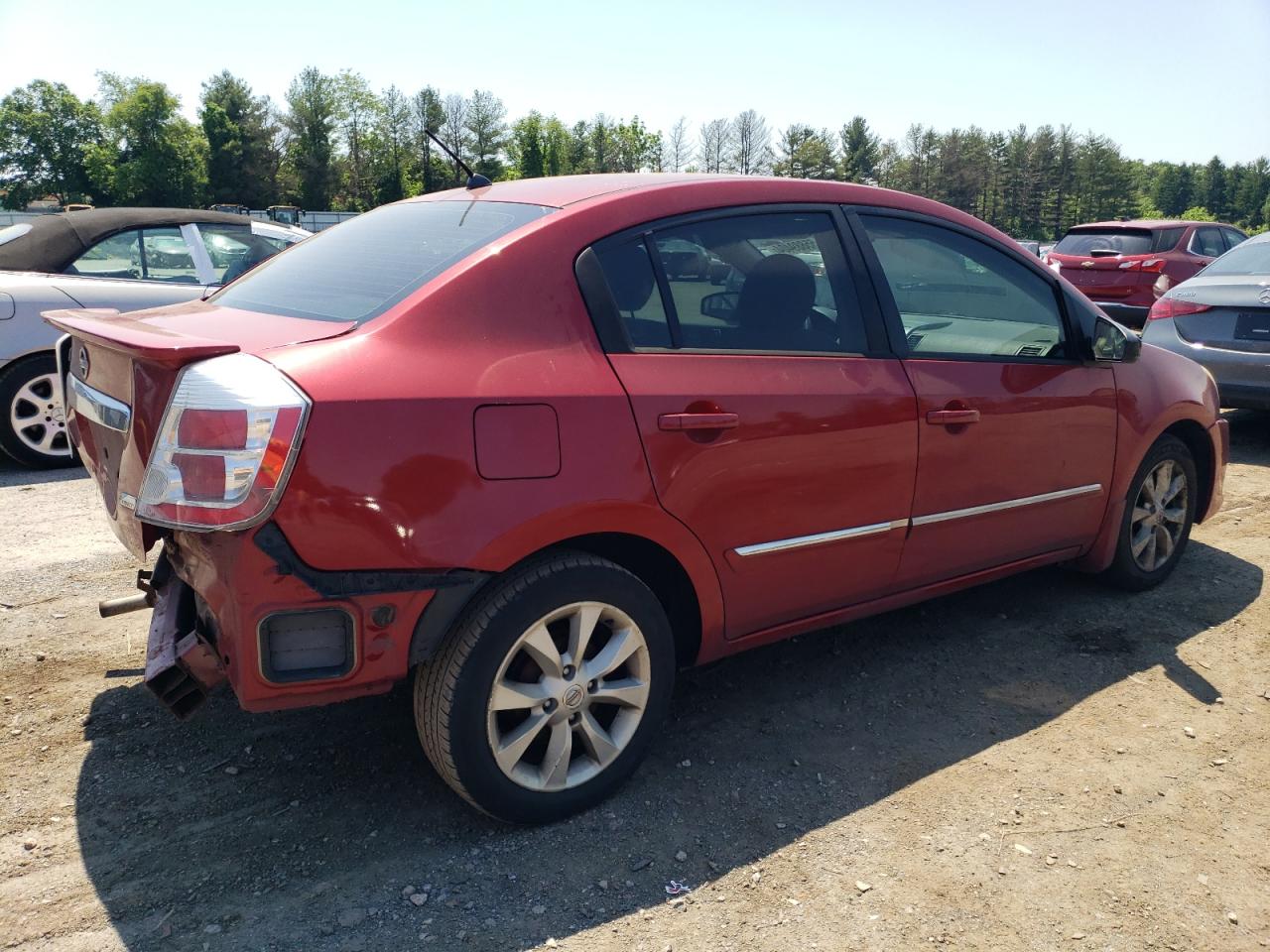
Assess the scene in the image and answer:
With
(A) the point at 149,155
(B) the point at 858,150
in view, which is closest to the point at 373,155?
(A) the point at 149,155

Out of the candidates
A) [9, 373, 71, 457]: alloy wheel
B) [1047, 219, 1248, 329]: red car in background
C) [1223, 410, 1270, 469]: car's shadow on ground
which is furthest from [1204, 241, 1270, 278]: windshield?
[9, 373, 71, 457]: alloy wheel

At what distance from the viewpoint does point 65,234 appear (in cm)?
676

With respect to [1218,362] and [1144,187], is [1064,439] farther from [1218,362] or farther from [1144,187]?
[1144,187]

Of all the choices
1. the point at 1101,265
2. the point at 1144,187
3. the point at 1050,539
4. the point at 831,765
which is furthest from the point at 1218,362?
the point at 1144,187

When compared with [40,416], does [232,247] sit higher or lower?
higher

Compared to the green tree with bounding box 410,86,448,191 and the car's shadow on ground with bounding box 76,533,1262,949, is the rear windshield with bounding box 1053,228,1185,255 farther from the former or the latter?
the green tree with bounding box 410,86,448,191

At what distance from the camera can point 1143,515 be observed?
446 centimetres

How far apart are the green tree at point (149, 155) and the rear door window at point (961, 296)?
98.6 meters

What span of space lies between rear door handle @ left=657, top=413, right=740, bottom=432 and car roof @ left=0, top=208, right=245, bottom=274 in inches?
219

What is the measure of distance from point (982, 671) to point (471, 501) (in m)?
2.29

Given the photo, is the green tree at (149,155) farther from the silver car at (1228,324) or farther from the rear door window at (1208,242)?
the silver car at (1228,324)

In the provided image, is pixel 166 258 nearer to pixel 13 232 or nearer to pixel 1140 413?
pixel 13 232

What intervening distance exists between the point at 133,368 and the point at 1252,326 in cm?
712

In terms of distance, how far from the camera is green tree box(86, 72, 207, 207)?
92875mm
